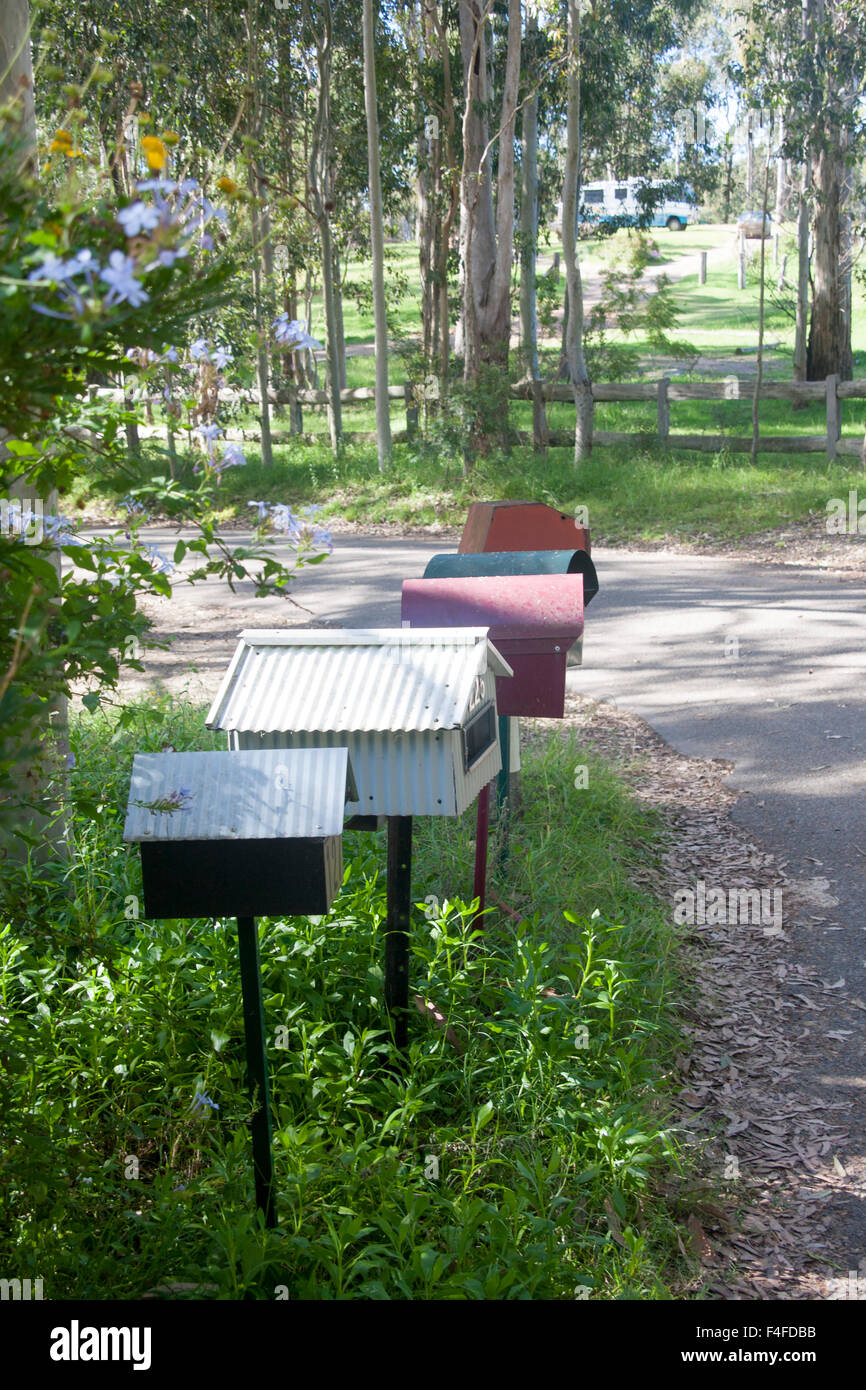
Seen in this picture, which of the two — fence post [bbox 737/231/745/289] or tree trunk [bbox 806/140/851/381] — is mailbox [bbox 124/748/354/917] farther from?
fence post [bbox 737/231/745/289]

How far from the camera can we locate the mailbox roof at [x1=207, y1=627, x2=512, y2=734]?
3434 millimetres

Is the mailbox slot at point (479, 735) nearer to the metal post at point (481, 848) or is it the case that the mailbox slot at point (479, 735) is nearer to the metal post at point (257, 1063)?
the metal post at point (481, 848)

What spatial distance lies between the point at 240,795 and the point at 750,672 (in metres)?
6.97

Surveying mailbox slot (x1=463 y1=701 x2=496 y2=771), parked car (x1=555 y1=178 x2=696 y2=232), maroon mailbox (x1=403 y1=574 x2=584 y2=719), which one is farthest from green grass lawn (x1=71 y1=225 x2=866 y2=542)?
mailbox slot (x1=463 y1=701 x2=496 y2=771)

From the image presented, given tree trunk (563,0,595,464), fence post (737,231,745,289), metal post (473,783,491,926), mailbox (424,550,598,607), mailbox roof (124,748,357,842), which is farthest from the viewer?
fence post (737,231,745,289)

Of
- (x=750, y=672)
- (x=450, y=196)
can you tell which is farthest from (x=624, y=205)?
(x=750, y=672)

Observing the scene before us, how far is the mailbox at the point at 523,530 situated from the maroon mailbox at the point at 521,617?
1.19 meters

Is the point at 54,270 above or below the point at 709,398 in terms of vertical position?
below

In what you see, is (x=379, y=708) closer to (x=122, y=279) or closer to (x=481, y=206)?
(x=122, y=279)

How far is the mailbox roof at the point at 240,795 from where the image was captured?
2588mm

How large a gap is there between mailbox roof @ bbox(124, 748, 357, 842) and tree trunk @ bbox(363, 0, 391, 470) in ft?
51.0

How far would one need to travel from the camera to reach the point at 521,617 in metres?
4.48

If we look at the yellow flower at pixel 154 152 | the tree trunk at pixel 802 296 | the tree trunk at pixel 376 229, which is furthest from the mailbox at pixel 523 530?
the tree trunk at pixel 802 296

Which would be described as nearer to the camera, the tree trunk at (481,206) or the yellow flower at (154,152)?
the yellow flower at (154,152)
